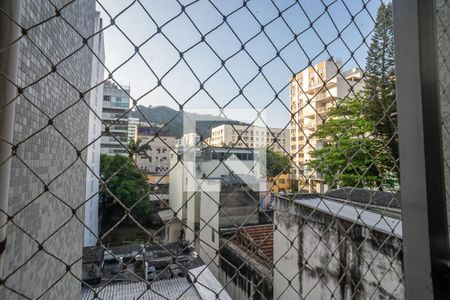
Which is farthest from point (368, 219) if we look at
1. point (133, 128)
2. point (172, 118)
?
point (172, 118)

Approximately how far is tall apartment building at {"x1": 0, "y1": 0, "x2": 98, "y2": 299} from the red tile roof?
43 centimetres

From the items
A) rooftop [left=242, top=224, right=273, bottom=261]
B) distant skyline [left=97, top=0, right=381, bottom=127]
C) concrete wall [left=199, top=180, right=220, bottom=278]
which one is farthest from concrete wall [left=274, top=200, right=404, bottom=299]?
distant skyline [left=97, top=0, right=381, bottom=127]

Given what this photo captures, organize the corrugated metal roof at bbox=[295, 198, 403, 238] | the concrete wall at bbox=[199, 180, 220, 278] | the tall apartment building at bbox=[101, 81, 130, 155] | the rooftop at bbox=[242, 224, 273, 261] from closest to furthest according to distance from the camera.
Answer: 1. the tall apartment building at bbox=[101, 81, 130, 155]
2. the concrete wall at bbox=[199, 180, 220, 278]
3. the rooftop at bbox=[242, 224, 273, 261]
4. the corrugated metal roof at bbox=[295, 198, 403, 238]

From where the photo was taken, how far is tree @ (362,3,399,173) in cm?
76

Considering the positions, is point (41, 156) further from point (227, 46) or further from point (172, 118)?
point (227, 46)

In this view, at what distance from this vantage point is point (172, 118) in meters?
0.53

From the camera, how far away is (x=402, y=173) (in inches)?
25.1

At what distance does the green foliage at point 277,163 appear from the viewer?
71 cm

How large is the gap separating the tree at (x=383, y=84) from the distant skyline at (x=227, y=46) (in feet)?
0.22

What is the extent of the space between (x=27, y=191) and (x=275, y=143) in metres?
0.81

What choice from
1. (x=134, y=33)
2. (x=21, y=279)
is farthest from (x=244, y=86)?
(x=21, y=279)

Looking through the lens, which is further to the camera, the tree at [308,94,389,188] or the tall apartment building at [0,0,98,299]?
the tree at [308,94,389,188]

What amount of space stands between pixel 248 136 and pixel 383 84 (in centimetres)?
49

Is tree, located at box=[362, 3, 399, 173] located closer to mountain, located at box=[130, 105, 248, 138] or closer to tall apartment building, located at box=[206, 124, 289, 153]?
tall apartment building, located at box=[206, 124, 289, 153]
